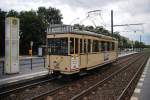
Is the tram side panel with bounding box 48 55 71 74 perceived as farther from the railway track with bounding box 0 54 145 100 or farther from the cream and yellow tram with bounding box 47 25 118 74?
the railway track with bounding box 0 54 145 100

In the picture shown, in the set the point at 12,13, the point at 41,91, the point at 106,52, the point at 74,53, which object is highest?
the point at 12,13

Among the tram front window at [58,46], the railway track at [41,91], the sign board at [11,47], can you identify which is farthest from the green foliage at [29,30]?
the railway track at [41,91]

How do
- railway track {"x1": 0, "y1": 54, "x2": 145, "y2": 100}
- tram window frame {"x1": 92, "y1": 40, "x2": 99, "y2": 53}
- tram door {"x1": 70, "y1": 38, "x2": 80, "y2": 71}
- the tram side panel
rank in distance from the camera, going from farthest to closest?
tram window frame {"x1": 92, "y1": 40, "x2": 99, "y2": 53} → tram door {"x1": 70, "y1": 38, "x2": 80, "y2": 71} → the tram side panel → railway track {"x1": 0, "y1": 54, "x2": 145, "y2": 100}

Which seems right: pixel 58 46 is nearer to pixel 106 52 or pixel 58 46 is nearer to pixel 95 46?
pixel 95 46

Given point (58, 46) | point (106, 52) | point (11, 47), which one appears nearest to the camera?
point (58, 46)

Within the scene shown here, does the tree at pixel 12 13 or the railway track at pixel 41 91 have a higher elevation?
the tree at pixel 12 13

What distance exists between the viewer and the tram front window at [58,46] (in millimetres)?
14344

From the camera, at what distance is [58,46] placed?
14773 mm

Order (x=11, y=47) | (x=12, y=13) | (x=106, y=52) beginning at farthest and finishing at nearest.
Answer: (x=12, y=13)
(x=106, y=52)
(x=11, y=47)

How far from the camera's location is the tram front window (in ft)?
47.1

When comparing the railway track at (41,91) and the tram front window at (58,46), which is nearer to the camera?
the railway track at (41,91)

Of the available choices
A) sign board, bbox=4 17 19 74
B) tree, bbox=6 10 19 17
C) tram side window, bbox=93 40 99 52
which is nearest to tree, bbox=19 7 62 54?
tree, bbox=6 10 19 17

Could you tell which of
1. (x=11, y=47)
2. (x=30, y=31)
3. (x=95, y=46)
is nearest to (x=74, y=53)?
(x=95, y=46)

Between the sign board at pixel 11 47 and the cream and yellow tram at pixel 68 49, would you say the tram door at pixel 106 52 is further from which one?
the sign board at pixel 11 47
